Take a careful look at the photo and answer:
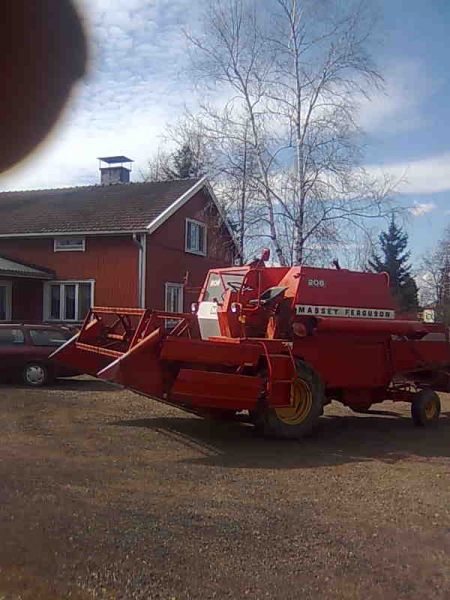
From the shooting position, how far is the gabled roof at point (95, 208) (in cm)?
2562

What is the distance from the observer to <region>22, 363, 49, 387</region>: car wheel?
1558cm

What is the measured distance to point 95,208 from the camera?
1081 inches

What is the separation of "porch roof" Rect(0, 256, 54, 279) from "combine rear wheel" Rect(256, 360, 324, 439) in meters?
15.8

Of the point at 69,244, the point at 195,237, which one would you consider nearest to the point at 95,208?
the point at 69,244

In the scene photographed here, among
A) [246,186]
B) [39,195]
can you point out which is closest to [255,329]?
[246,186]

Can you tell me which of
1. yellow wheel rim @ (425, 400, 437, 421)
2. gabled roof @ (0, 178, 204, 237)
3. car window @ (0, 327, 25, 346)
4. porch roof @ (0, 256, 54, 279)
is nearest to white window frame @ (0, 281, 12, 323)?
porch roof @ (0, 256, 54, 279)

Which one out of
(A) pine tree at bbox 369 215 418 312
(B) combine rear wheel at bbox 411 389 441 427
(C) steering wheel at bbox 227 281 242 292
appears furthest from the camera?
(A) pine tree at bbox 369 215 418 312

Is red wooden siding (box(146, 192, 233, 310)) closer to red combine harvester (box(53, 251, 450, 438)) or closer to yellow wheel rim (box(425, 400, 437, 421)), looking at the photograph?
red combine harvester (box(53, 251, 450, 438))

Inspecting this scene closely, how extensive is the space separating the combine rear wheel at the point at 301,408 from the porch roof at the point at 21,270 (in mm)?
15765

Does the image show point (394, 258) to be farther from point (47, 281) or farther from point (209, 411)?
point (209, 411)

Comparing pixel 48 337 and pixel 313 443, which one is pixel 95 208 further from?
pixel 313 443

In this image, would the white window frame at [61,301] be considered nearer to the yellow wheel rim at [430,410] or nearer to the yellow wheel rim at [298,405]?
the yellow wheel rim at [430,410]

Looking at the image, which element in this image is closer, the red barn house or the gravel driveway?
the gravel driveway

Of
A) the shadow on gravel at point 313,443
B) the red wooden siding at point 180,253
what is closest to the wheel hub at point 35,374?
the shadow on gravel at point 313,443
